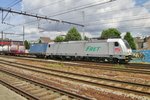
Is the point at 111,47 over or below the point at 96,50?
over

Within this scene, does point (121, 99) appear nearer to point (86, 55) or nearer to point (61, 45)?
point (86, 55)

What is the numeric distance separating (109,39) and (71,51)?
8.43 m

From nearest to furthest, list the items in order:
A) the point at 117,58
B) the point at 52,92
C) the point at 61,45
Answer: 1. the point at 52,92
2. the point at 117,58
3. the point at 61,45

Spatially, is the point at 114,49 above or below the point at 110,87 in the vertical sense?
above

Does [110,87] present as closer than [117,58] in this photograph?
Yes

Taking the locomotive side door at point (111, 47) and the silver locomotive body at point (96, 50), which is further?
the locomotive side door at point (111, 47)

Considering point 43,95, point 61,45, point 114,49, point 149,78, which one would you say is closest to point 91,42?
point 114,49

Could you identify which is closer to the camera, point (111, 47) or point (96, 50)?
point (111, 47)

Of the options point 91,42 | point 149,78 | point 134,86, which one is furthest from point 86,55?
A: point 134,86

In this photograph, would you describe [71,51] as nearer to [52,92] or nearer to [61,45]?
[61,45]

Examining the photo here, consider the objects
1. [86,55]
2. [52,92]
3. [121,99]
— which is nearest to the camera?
[121,99]

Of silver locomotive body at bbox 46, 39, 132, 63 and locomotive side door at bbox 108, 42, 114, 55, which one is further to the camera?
locomotive side door at bbox 108, 42, 114, 55

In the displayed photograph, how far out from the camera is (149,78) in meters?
16.2

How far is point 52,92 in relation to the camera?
11.8 meters
